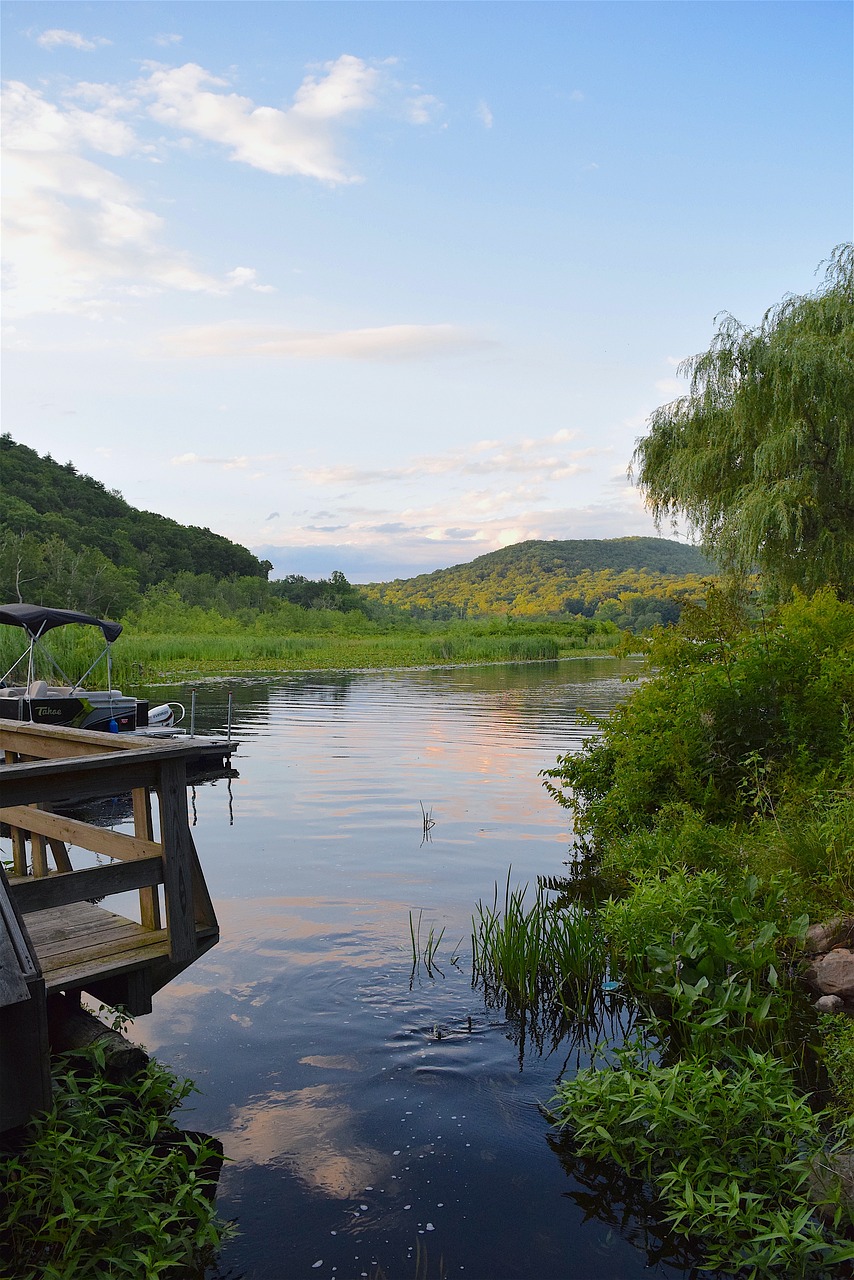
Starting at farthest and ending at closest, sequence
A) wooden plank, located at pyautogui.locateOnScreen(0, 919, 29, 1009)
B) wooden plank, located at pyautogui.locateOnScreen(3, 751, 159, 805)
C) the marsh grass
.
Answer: the marsh grass → wooden plank, located at pyautogui.locateOnScreen(3, 751, 159, 805) → wooden plank, located at pyautogui.locateOnScreen(0, 919, 29, 1009)

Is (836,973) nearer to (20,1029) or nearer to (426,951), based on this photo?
(426,951)

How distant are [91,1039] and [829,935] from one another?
4.86 metres

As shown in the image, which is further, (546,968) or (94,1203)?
(546,968)

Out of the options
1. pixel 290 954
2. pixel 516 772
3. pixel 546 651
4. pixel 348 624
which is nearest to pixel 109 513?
pixel 348 624

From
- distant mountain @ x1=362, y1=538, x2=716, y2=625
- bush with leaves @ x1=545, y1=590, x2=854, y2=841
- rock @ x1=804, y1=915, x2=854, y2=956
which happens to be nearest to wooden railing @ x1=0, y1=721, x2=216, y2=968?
rock @ x1=804, y1=915, x2=854, y2=956

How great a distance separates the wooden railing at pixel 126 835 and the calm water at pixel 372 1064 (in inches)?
46.5

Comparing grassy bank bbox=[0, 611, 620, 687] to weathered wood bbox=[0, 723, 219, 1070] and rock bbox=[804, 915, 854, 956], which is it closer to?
weathered wood bbox=[0, 723, 219, 1070]

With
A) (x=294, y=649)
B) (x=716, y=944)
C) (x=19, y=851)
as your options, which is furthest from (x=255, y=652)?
(x=716, y=944)

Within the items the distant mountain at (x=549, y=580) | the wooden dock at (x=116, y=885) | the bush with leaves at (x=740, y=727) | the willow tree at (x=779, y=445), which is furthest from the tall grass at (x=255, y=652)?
the distant mountain at (x=549, y=580)

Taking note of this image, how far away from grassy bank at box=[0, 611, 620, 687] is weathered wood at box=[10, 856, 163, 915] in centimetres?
2242

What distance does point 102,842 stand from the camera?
18.0 feet

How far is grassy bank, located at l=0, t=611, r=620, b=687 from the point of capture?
92.7 feet

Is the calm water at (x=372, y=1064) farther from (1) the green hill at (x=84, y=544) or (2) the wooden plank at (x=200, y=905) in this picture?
(1) the green hill at (x=84, y=544)

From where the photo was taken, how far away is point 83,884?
16.2 feet
